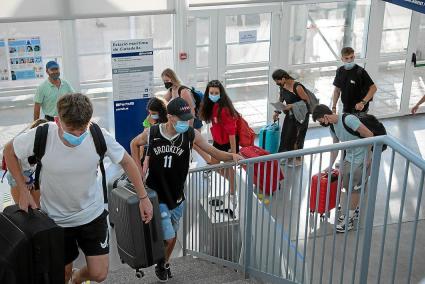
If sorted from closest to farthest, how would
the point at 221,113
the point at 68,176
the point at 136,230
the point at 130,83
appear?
the point at 68,176, the point at 136,230, the point at 221,113, the point at 130,83

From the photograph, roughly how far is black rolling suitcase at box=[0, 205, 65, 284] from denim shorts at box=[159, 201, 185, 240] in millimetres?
1131

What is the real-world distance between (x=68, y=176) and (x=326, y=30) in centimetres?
734

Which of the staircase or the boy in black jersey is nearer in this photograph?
the boy in black jersey

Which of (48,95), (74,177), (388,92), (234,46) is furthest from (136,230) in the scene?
(388,92)

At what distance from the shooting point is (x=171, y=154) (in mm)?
4434

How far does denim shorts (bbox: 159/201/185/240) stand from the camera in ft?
14.7

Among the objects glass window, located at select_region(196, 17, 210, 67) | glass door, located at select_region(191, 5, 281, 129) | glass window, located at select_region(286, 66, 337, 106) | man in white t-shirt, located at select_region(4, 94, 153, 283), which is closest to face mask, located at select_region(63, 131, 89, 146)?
man in white t-shirt, located at select_region(4, 94, 153, 283)

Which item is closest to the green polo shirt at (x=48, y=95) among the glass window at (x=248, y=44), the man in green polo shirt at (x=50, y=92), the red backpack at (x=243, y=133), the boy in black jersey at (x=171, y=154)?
the man in green polo shirt at (x=50, y=92)

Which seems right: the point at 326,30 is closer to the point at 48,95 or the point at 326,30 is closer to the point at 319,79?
the point at 319,79

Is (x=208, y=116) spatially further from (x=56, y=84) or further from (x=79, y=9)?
(x=79, y=9)

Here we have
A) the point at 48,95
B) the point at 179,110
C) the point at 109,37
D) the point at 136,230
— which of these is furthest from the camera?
the point at 109,37

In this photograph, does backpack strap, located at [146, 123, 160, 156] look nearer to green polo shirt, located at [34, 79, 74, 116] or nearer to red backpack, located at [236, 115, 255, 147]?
red backpack, located at [236, 115, 255, 147]

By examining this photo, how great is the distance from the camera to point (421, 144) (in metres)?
9.52

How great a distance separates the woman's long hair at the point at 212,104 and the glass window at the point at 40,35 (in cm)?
266
